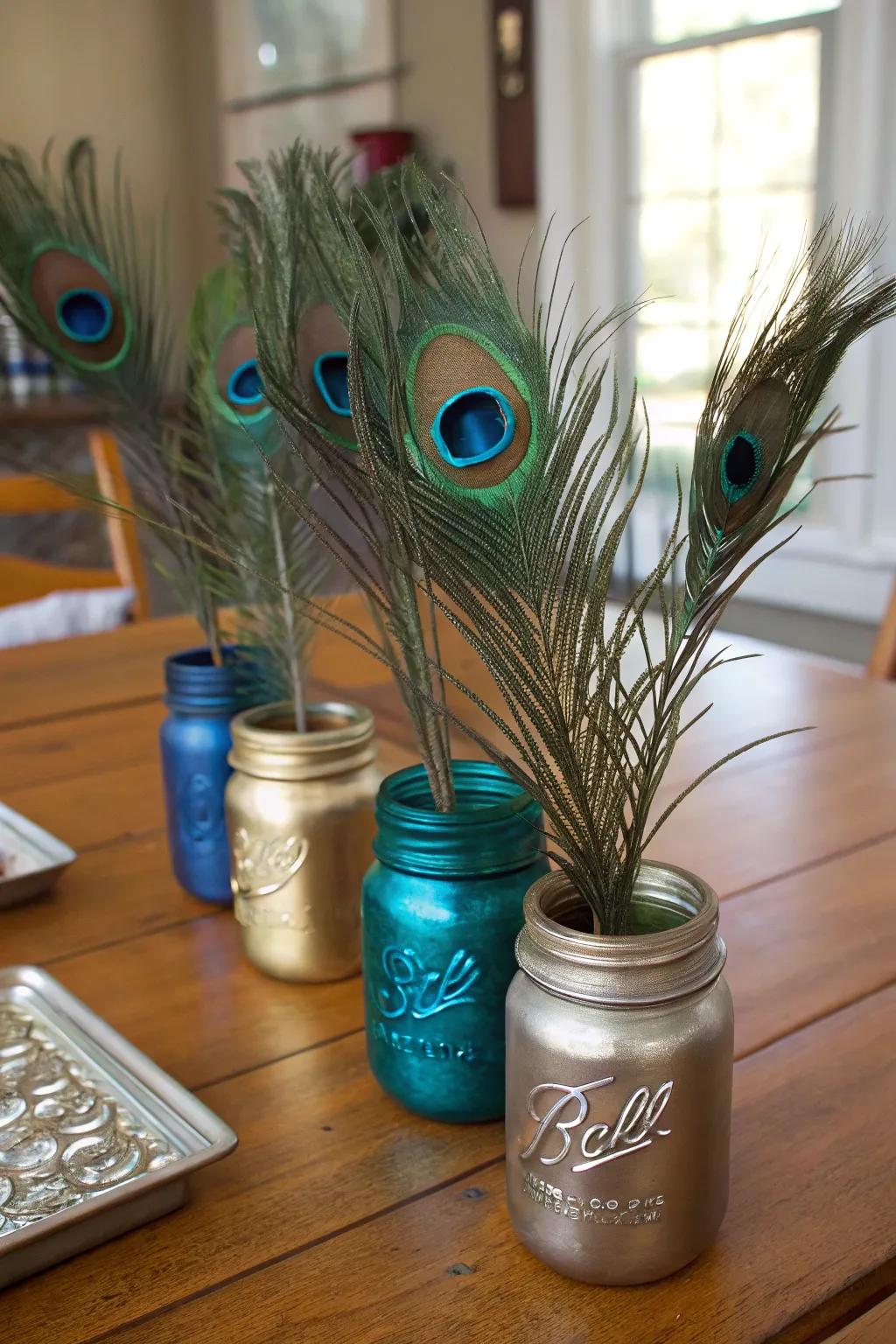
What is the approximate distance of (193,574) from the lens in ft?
2.75

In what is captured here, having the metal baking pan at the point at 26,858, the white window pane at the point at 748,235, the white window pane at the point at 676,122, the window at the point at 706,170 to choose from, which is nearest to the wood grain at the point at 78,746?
the metal baking pan at the point at 26,858

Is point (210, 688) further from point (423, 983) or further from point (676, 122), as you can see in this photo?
point (676, 122)

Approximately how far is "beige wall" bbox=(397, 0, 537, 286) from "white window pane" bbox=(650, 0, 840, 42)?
0.59 metres

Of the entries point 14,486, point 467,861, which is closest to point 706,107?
point 14,486

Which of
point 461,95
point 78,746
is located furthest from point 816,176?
point 78,746

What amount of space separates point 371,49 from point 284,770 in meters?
3.74

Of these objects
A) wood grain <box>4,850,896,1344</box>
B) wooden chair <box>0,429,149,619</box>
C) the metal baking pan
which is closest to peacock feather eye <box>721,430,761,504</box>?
wood grain <box>4,850,896,1344</box>

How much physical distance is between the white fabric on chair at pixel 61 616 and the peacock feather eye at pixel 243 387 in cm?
101

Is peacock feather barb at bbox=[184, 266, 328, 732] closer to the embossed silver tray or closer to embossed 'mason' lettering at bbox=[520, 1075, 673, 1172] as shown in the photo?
the embossed silver tray

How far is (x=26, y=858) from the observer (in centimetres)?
92

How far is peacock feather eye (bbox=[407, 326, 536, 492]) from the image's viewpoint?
1.44ft

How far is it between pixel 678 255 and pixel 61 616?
1959mm

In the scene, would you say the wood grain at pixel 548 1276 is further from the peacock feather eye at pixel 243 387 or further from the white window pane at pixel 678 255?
the white window pane at pixel 678 255

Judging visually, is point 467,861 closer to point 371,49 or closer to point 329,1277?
point 329,1277
